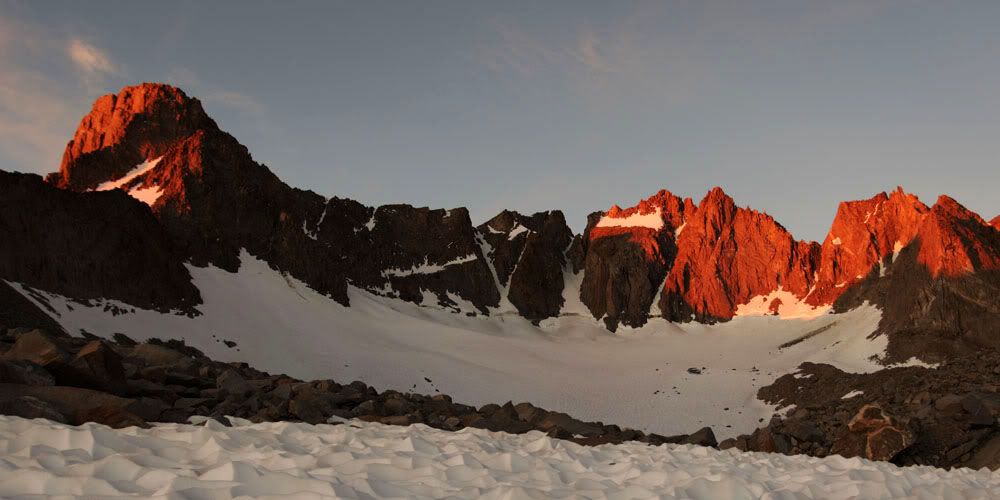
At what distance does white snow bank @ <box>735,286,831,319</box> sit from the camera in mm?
94500

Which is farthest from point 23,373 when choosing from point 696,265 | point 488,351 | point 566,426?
point 696,265

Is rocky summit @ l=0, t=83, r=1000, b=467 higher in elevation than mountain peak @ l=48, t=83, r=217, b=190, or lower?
lower

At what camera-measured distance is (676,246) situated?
116938 mm

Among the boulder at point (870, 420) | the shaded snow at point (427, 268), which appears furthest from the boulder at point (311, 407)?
the shaded snow at point (427, 268)

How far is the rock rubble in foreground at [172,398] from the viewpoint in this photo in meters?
8.34

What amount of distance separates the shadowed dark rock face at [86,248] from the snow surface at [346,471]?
153ft

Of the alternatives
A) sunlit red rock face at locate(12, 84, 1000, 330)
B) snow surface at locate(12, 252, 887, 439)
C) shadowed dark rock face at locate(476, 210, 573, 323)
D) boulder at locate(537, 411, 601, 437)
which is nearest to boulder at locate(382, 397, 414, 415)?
boulder at locate(537, 411, 601, 437)

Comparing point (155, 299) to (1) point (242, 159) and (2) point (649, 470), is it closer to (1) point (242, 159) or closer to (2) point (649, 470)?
(1) point (242, 159)

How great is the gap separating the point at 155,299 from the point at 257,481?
2183 inches

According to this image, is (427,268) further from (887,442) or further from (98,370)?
(98,370)

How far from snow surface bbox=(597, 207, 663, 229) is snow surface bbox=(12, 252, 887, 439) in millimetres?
32993

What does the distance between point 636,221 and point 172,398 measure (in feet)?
387

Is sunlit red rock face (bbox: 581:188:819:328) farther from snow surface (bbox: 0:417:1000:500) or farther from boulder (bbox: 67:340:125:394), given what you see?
snow surface (bbox: 0:417:1000:500)

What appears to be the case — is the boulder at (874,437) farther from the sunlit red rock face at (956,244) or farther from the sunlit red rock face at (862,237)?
→ the sunlit red rock face at (862,237)
